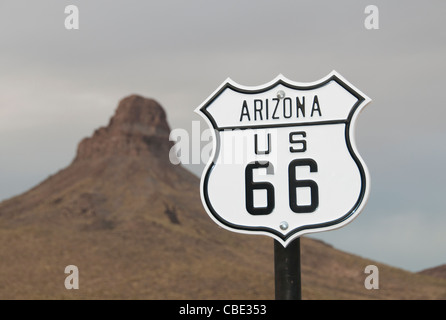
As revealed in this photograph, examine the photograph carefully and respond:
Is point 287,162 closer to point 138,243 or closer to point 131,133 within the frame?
point 138,243

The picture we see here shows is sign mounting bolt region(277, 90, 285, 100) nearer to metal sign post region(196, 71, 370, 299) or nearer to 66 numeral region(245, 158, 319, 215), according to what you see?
metal sign post region(196, 71, 370, 299)

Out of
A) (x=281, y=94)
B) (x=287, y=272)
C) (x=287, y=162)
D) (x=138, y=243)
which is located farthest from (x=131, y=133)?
(x=287, y=272)

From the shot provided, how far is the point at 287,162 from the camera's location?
16.5 feet

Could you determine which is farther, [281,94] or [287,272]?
[281,94]

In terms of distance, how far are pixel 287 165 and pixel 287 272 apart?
830mm

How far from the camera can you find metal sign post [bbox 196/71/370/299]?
491 cm

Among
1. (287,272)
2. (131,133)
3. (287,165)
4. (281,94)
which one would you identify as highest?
(131,133)

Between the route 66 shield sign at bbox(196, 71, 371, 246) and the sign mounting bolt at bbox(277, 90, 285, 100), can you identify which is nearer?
the route 66 shield sign at bbox(196, 71, 371, 246)

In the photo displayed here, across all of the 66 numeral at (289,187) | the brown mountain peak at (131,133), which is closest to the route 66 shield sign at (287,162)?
the 66 numeral at (289,187)

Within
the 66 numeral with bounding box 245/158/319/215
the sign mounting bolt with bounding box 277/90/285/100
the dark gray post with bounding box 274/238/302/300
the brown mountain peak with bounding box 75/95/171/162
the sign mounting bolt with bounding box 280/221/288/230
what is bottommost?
the dark gray post with bounding box 274/238/302/300

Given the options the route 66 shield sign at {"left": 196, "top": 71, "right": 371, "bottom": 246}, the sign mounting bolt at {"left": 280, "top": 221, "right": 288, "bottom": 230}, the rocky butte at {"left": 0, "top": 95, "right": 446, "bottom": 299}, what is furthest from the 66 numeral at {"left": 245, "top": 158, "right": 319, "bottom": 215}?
the rocky butte at {"left": 0, "top": 95, "right": 446, "bottom": 299}
